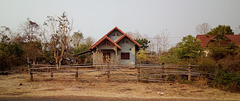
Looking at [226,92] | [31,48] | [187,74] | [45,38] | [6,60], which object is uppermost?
[45,38]

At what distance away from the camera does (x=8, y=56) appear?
1367cm

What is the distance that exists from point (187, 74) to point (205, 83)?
42.3 inches

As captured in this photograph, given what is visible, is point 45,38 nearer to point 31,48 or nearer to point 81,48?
point 31,48

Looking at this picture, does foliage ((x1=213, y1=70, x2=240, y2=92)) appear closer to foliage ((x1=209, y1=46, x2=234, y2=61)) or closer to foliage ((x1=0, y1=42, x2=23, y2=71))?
foliage ((x1=209, y1=46, x2=234, y2=61))

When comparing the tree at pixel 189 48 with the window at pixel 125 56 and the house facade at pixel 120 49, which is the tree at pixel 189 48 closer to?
the house facade at pixel 120 49

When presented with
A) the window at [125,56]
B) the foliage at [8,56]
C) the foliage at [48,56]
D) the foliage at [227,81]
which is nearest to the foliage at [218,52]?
the foliage at [227,81]

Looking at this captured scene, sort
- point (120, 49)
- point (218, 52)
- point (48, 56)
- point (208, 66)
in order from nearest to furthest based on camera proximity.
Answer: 1. point (208, 66)
2. point (218, 52)
3. point (48, 56)
4. point (120, 49)

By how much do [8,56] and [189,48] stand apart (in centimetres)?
1813

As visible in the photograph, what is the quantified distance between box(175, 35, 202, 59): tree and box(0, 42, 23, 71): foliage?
17.0m

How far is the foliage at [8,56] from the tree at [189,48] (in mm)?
→ 17026

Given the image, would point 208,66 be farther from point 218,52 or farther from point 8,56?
point 8,56

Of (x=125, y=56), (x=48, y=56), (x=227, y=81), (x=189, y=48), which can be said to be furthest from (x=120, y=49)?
(x=227, y=81)

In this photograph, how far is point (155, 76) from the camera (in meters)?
9.27

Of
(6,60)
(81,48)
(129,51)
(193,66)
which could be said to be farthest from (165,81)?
(81,48)
